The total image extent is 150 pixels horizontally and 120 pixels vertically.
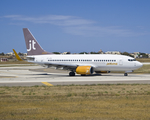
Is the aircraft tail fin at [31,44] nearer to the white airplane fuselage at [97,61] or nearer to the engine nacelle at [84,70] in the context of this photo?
the white airplane fuselage at [97,61]

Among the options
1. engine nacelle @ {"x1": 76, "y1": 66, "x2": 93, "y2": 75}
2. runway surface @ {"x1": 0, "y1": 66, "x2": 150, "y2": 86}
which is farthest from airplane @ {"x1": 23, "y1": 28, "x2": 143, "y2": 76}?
runway surface @ {"x1": 0, "y1": 66, "x2": 150, "y2": 86}

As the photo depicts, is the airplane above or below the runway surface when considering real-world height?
above

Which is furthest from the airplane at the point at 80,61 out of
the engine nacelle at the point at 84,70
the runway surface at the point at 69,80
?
the runway surface at the point at 69,80

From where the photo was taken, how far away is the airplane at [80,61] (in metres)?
40.3

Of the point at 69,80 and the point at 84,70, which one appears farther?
the point at 84,70

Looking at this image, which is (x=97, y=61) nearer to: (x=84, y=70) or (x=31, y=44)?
(x=84, y=70)

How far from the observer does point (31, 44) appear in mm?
46031

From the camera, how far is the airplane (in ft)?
132

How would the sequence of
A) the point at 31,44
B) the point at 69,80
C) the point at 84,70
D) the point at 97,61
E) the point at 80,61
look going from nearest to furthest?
the point at 69,80
the point at 84,70
the point at 97,61
the point at 80,61
the point at 31,44

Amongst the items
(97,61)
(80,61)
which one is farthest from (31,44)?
(97,61)

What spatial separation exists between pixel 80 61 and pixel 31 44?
35.8 ft

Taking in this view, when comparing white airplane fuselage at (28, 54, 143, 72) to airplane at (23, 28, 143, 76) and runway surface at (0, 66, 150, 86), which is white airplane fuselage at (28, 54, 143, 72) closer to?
airplane at (23, 28, 143, 76)

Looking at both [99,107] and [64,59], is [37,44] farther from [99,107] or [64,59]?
[99,107]

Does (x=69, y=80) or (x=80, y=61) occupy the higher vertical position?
(x=80, y=61)
